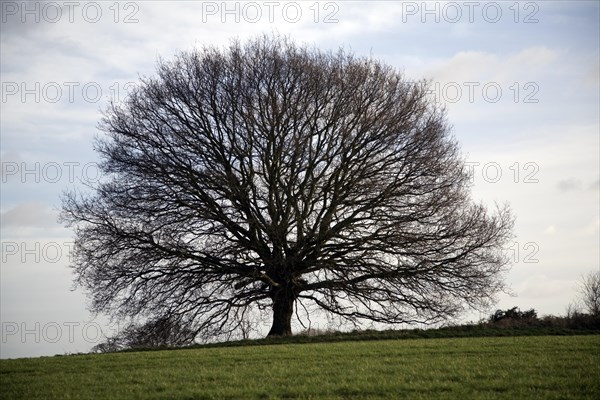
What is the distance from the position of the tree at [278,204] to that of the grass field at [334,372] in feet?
21.4

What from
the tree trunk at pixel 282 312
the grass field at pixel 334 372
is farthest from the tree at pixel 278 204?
the grass field at pixel 334 372

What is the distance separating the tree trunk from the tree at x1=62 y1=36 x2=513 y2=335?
2.2 inches

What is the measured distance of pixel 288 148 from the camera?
997 inches

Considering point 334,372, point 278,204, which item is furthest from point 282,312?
point 334,372

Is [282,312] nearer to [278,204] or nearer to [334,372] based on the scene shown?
[278,204]

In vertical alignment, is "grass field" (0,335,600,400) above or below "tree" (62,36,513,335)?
below

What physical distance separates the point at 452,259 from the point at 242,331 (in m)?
7.96

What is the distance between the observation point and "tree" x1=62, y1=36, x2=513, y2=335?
2483 cm

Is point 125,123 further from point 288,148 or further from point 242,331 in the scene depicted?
point 242,331

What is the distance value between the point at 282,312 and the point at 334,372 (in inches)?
471

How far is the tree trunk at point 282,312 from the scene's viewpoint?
2533 centimetres

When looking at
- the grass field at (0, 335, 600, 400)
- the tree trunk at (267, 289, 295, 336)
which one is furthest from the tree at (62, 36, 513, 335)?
the grass field at (0, 335, 600, 400)

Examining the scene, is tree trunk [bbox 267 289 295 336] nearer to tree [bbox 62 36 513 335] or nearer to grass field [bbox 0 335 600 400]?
tree [bbox 62 36 513 335]

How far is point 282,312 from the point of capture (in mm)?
25500
